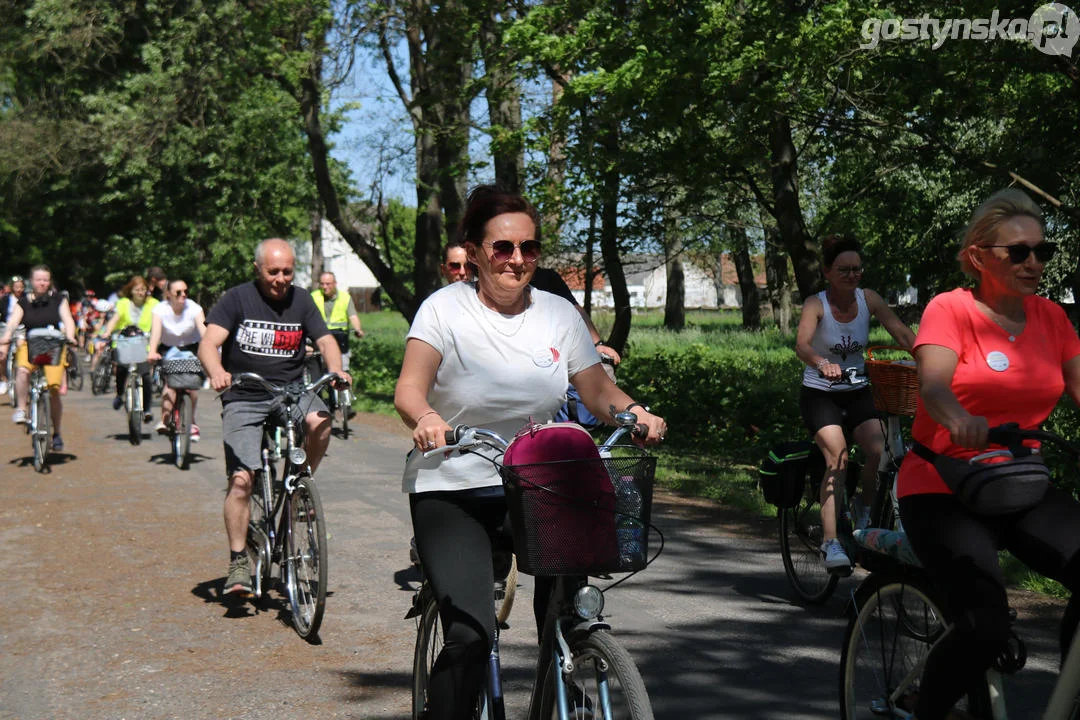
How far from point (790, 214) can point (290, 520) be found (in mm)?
10276

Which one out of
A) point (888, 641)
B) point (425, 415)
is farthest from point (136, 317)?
point (888, 641)

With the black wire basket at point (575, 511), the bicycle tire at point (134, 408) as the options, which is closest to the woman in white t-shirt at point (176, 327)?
the bicycle tire at point (134, 408)

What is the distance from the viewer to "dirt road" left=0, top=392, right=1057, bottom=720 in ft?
17.2

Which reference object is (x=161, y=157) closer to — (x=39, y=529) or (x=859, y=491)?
(x=39, y=529)

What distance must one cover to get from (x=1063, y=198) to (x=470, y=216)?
995 centimetres

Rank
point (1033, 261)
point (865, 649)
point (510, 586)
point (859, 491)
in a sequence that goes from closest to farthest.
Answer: point (1033, 261)
point (865, 649)
point (510, 586)
point (859, 491)

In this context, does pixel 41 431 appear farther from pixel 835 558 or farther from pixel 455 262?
pixel 835 558

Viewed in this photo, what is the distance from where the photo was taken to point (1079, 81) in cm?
1051

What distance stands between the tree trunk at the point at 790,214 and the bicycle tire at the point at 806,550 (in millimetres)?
8413

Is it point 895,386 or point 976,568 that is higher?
point 895,386

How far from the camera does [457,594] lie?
3422 mm

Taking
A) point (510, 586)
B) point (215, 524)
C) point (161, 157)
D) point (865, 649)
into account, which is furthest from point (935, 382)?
point (161, 157)

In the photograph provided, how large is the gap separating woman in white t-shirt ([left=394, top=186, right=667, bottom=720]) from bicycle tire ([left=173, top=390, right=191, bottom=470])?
9.83 meters

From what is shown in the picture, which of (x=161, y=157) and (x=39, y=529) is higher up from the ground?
(x=161, y=157)
